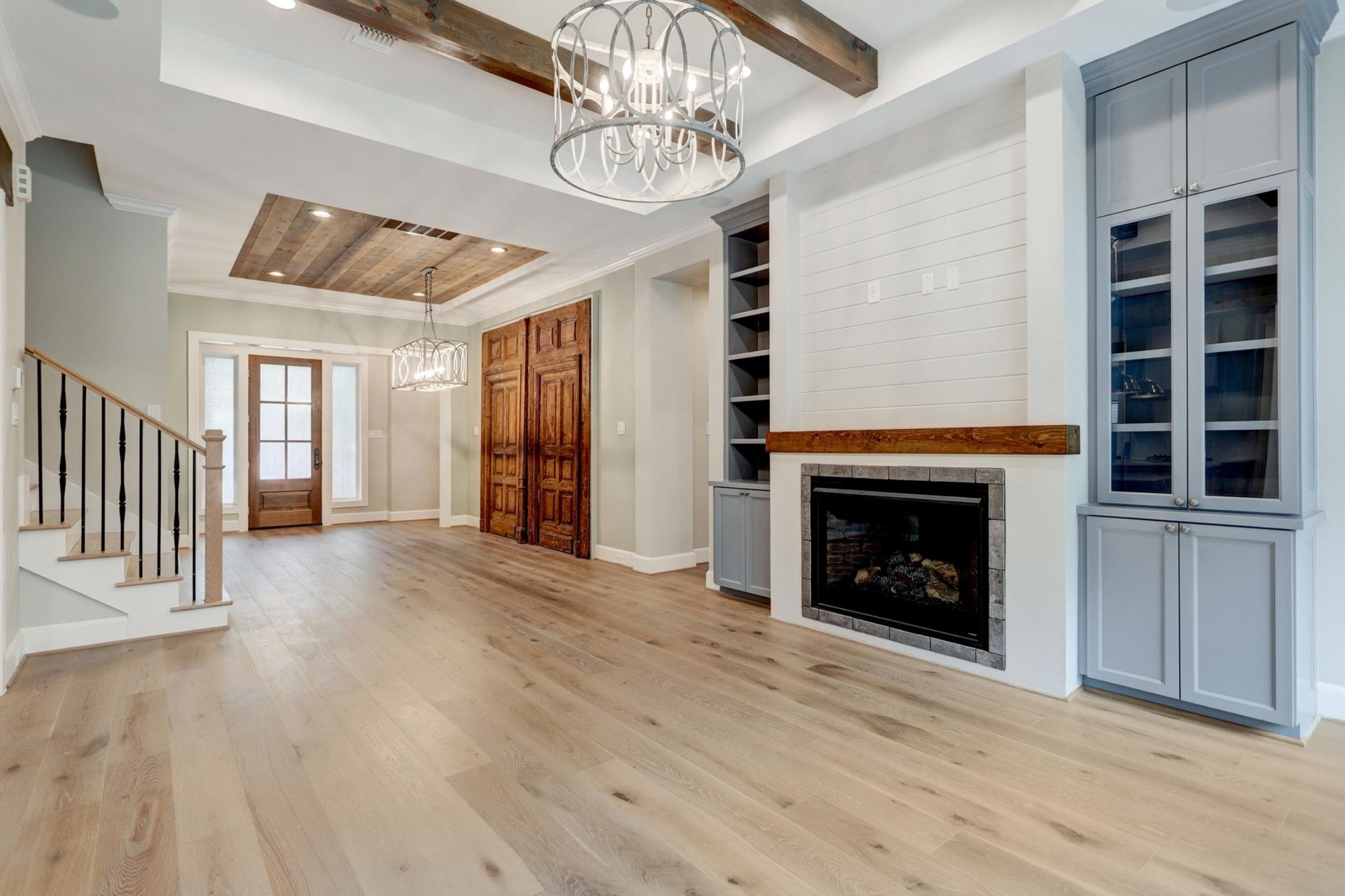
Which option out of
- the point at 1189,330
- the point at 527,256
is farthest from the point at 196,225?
the point at 1189,330

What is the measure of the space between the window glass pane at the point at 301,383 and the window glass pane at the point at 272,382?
0.28 feet

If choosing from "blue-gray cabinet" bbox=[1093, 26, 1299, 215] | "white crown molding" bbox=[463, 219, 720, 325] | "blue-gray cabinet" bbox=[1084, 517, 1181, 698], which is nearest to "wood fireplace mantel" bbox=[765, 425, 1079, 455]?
"blue-gray cabinet" bbox=[1084, 517, 1181, 698]

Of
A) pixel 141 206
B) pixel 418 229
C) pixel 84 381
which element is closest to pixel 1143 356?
pixel 418 229

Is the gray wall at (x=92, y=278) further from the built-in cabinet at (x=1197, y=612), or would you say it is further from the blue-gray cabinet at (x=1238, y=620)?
the blue-gray cabinet at (x=1238, y=620)

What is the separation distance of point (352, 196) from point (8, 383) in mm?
2090

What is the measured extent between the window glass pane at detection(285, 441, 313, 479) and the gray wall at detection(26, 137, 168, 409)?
3.90 meters

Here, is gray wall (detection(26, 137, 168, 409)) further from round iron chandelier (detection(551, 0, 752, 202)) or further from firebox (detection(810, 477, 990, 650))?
firebox (detection(810, 477, 990, 650))

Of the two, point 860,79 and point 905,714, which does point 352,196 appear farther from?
point 905,714

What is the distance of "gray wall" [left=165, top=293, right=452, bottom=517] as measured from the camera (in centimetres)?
716

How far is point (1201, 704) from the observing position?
257 cm

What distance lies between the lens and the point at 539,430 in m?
6.95

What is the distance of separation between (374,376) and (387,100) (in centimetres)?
571

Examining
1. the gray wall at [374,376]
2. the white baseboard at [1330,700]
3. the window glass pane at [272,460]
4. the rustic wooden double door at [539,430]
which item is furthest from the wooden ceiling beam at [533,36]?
the window glass pane at [272,460]

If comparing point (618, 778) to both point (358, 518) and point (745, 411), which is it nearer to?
point (745, 411)
